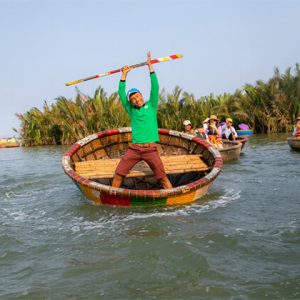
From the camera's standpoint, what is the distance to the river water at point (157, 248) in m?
3.16

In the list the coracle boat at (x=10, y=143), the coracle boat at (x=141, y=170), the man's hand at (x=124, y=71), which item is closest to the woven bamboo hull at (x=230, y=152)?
the coracle boat at (x=141, y=170)

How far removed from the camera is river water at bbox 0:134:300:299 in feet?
10.4

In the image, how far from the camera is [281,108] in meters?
20.7

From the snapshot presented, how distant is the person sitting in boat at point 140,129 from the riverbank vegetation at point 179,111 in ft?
44.9

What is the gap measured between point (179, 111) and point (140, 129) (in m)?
14.7

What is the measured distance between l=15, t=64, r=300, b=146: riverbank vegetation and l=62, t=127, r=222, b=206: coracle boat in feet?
39.0

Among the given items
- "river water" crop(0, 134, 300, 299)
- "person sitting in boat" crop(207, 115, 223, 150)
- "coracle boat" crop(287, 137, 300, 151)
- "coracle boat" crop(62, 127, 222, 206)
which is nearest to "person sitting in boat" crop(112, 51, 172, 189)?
"coracle boat" crop(62, 127, 222, 206)

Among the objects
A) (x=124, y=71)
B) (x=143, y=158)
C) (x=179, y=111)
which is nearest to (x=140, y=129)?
(x=143, y=158)

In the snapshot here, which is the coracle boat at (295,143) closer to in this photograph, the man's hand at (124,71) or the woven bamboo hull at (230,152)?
the woven bamboo hull at (230,152)

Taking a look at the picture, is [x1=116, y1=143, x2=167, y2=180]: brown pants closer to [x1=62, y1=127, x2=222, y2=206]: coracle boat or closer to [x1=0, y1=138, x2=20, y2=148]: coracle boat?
[x1=62, y1=127, x2=222, y2=206]: coracle boat

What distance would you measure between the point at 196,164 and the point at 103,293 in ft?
12.5

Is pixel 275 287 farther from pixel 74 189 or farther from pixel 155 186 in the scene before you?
pixel 74 189

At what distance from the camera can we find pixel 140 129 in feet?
19.3

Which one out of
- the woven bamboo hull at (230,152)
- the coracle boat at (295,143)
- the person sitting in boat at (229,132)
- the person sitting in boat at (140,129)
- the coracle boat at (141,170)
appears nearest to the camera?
the coracle boat at (141,170)
